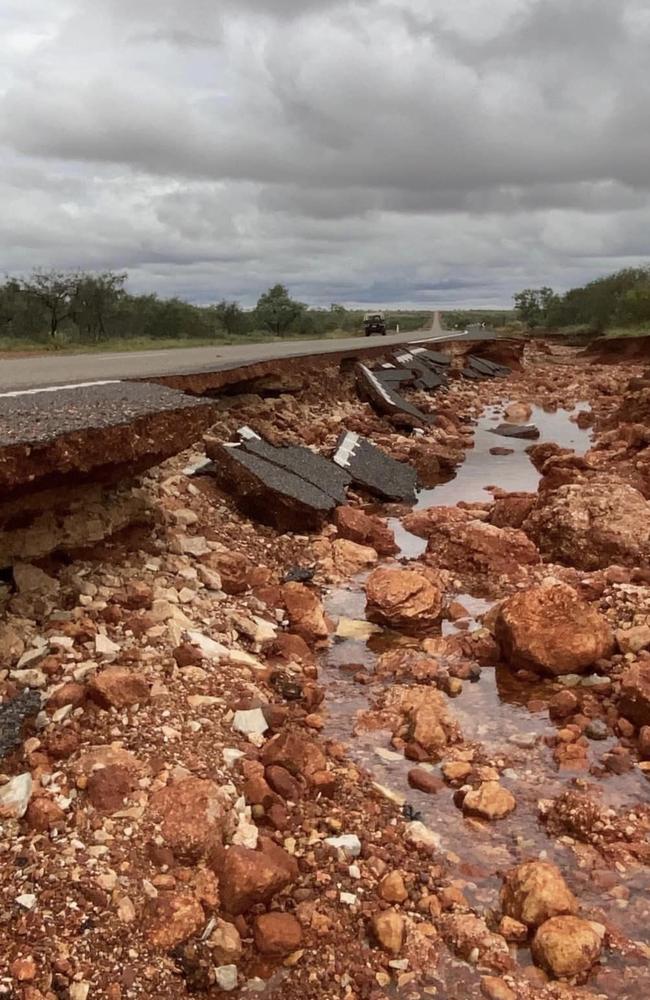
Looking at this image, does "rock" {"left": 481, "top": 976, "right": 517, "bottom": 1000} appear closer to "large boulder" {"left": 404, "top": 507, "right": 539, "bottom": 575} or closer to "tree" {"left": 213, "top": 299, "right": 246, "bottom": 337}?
"large boulder" {"left": 404, "top": 507, "right": 539, "bottom": 575}

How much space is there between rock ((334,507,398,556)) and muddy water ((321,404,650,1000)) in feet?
3.44

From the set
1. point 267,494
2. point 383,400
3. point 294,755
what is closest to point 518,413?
point 383,400

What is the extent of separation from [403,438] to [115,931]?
898cm

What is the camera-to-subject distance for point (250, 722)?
321cm

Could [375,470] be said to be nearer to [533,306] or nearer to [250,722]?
[250,722]

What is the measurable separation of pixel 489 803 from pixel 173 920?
1250 mm

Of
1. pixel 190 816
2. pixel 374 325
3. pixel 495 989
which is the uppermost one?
pixel 374 325

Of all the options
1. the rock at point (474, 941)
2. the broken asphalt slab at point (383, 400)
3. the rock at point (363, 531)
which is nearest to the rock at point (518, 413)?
the broken asphalt slab at point (383, 400)

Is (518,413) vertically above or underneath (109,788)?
above

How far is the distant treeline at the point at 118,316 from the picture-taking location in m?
33.1

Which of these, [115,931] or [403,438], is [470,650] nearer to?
[115,931]

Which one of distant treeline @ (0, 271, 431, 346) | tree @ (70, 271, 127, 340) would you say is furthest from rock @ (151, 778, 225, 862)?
tree @ (70, 271, 127, 340)

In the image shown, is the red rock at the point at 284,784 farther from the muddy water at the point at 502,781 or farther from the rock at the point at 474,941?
the rock at the point at 474,941

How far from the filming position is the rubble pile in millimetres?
2199
